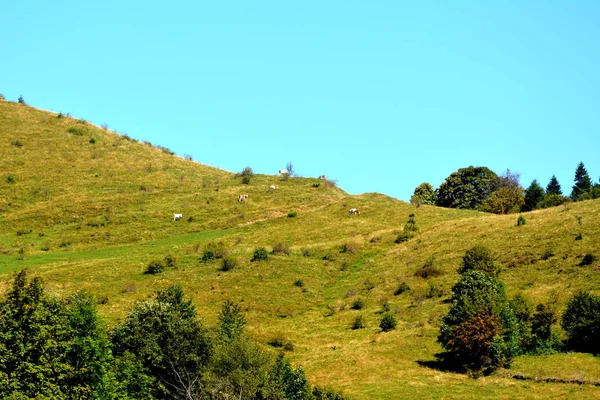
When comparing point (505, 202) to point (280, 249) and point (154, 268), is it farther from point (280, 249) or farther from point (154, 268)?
point (154, 268)

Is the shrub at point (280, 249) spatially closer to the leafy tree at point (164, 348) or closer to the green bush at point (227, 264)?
the green bush at point (227, 264)

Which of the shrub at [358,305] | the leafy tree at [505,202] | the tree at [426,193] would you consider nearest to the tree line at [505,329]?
the shrub at [358,305]

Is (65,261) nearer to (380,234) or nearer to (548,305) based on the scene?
(380,234)

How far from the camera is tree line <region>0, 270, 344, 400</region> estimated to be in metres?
39.8

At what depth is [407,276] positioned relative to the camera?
251 feet

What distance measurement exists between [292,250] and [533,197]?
46.8 metres

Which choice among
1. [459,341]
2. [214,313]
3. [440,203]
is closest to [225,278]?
[214,313]


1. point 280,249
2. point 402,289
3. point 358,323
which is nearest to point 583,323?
point 358,323

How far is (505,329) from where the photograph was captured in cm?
5341

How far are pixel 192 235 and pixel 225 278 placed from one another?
22.0 metres

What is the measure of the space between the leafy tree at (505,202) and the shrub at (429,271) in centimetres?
3987

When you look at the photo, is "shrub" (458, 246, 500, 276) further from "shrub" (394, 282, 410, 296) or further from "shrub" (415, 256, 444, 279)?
"shrub" (394, 282, 410, 296)

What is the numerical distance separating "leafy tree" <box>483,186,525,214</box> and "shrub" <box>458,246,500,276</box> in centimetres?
4199

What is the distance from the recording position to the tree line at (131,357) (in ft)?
130
